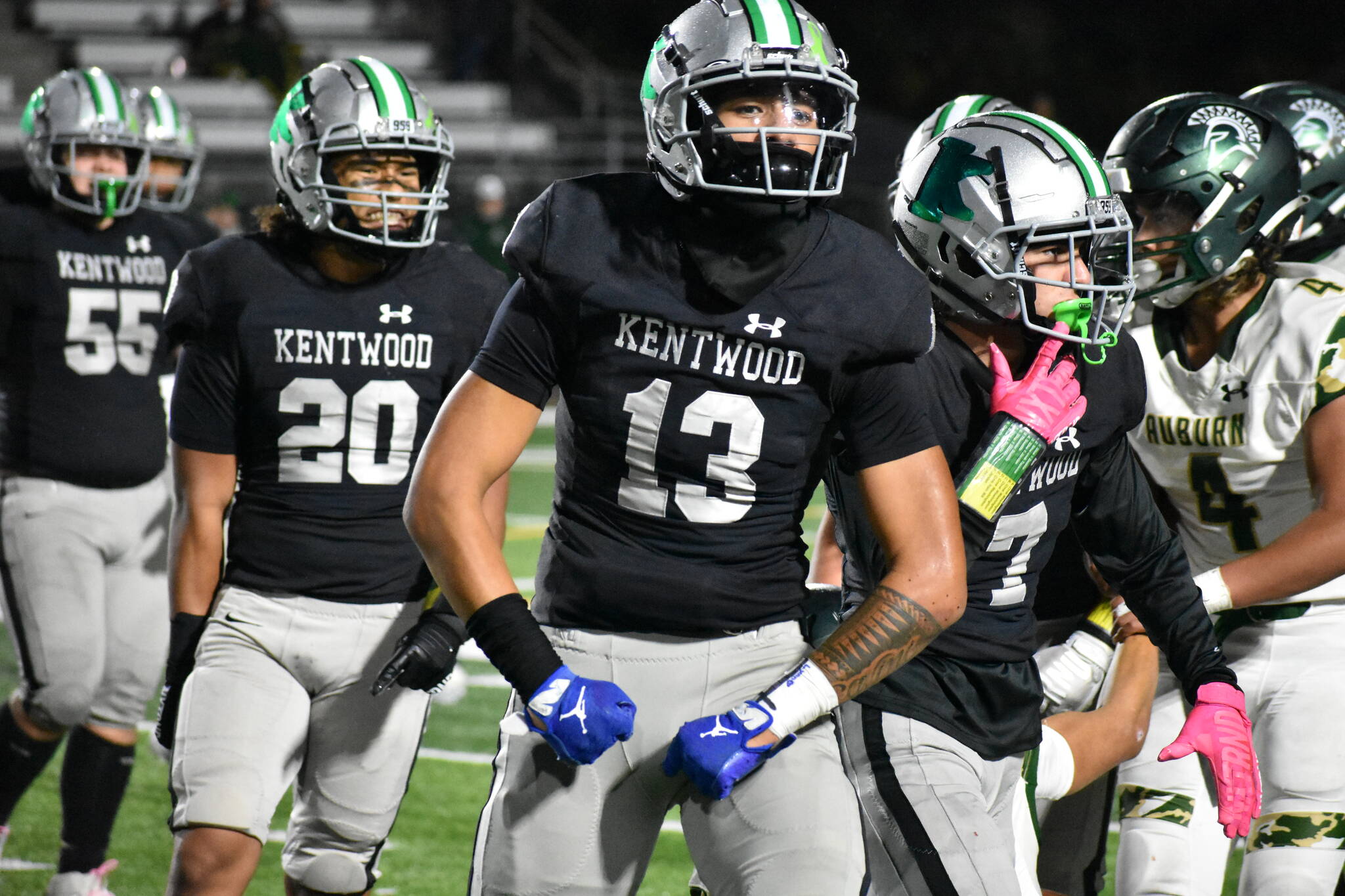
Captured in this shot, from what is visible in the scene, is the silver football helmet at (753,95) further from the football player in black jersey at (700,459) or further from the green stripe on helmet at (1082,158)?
the green stripe on helmet at (1082,158)

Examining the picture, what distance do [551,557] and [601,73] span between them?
56.5ft

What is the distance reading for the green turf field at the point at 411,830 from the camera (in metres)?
4.35

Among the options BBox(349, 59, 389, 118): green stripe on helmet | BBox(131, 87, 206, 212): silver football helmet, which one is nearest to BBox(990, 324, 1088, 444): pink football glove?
BBox(349, 59, 389, 118): green stripe on helmet

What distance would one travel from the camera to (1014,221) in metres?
2.62

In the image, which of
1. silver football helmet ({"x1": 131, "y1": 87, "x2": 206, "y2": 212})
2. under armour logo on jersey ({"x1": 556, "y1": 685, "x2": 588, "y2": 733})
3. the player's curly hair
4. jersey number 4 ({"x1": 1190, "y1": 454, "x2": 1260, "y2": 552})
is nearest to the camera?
under armour logo on jersey ({"x1": 556, "y1": 685, "x2": 588, "y2": 733})

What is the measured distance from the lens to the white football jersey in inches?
124

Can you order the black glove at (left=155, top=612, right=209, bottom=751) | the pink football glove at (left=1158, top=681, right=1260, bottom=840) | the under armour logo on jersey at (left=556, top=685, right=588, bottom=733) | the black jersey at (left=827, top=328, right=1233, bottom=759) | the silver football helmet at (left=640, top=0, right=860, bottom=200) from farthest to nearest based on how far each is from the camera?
the black glove at (left=155, top=612, right=209, bottom=751) < the pink football glove at (left=1158, top=681, right=1260, bottom=840) < the black jersey at (left=827, top=328, right=1233, bottom=759) < the silver football helmet at (left=640, top=0, right=860, bottom=200) < the under armour logo on jersey at (left=556, top=685, right=588, bottom=733)

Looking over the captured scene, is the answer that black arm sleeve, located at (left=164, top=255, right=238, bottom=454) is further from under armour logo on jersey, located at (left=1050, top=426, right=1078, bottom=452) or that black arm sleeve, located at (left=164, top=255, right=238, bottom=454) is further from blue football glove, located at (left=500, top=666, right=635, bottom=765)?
under armour logo on jersey, located at (left=1050, top=426, right=1078, bottom=452)

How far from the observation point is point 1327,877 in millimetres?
3006

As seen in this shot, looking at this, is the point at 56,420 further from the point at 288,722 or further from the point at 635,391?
the point at 635,391

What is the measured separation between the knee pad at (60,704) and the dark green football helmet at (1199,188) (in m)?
2.84

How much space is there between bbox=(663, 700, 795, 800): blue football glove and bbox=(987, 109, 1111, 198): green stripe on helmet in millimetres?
1089

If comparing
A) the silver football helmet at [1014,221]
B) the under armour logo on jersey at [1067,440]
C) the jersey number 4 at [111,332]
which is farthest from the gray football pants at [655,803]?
the jersey number 4 at [111,332]

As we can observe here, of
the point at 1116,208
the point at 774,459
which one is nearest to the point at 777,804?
the point at 774,459
